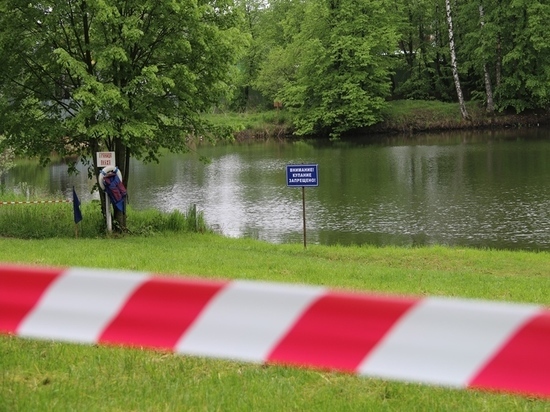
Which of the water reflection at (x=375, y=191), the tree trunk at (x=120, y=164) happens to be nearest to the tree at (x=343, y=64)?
the water reflection at (x=375, y=191)

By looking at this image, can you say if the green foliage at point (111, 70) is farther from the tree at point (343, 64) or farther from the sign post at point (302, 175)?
the tree at point (343, 64)

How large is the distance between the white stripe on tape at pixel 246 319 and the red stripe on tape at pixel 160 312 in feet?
0.11

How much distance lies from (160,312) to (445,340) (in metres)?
0.97

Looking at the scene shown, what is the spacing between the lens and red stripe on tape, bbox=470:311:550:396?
1.80m

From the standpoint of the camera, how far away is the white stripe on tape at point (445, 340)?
1841 millimetres

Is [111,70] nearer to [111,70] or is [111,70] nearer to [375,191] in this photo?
[111,70]

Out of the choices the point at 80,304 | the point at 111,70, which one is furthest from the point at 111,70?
the point at 80,304

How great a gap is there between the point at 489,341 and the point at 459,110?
5616 cm

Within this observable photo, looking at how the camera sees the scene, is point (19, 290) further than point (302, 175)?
No

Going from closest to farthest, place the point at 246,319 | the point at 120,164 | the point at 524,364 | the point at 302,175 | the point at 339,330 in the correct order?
the point at 524,364, the point at 339,330, the point at 246,319, the point at 302,175, the point at 120,164

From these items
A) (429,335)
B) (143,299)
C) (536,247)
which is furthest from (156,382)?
(536,247)

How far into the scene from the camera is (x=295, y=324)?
2.09m

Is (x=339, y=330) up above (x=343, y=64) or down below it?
below

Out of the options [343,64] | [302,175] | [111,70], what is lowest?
[302,175]
